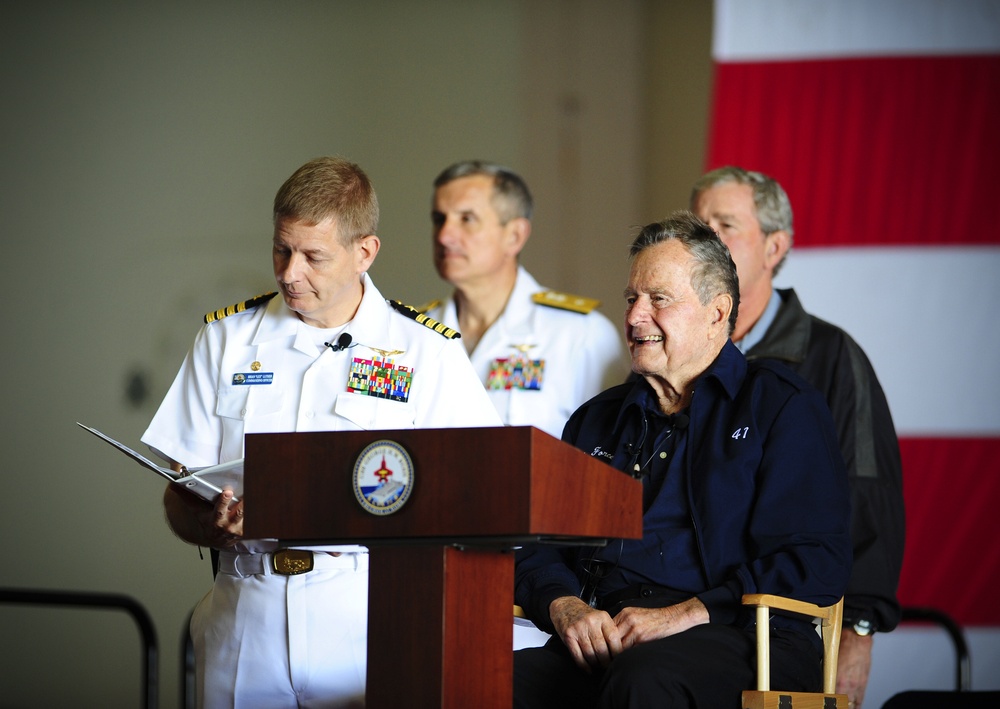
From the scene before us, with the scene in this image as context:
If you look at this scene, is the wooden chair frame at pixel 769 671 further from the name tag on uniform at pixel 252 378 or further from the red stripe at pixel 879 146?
the red stripe at pixel 879 146

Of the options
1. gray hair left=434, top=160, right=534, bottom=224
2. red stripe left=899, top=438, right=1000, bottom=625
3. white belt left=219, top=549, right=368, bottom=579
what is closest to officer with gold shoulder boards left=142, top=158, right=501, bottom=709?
white belt left=219, top=549, right=368, bottom=579

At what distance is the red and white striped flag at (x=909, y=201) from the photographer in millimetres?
3723

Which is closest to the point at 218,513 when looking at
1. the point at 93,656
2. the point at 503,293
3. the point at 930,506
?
the point at 503,293

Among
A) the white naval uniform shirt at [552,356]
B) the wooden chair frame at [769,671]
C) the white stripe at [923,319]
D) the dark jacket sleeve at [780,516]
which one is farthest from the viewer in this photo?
the white stripe at [923,319]

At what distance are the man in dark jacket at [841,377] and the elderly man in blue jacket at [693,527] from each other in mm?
548

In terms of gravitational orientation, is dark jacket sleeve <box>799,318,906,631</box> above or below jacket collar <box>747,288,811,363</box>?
below

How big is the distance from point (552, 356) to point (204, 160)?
276cm

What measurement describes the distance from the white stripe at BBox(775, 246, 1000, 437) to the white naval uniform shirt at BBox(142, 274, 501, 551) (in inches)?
67.0

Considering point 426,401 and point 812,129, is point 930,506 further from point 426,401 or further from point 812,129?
point 426,401

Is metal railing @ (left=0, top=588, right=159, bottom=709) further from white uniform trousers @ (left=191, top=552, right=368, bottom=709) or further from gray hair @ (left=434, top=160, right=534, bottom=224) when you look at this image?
gray hair @ (left=434, top=160, right=534, bottom=224)

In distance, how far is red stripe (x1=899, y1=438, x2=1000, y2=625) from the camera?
3.68m

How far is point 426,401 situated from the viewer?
2527 millimetres

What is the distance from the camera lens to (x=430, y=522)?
1.71m

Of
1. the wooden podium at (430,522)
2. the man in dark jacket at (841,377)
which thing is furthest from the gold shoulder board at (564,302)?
the wooden podium at (430,522)
